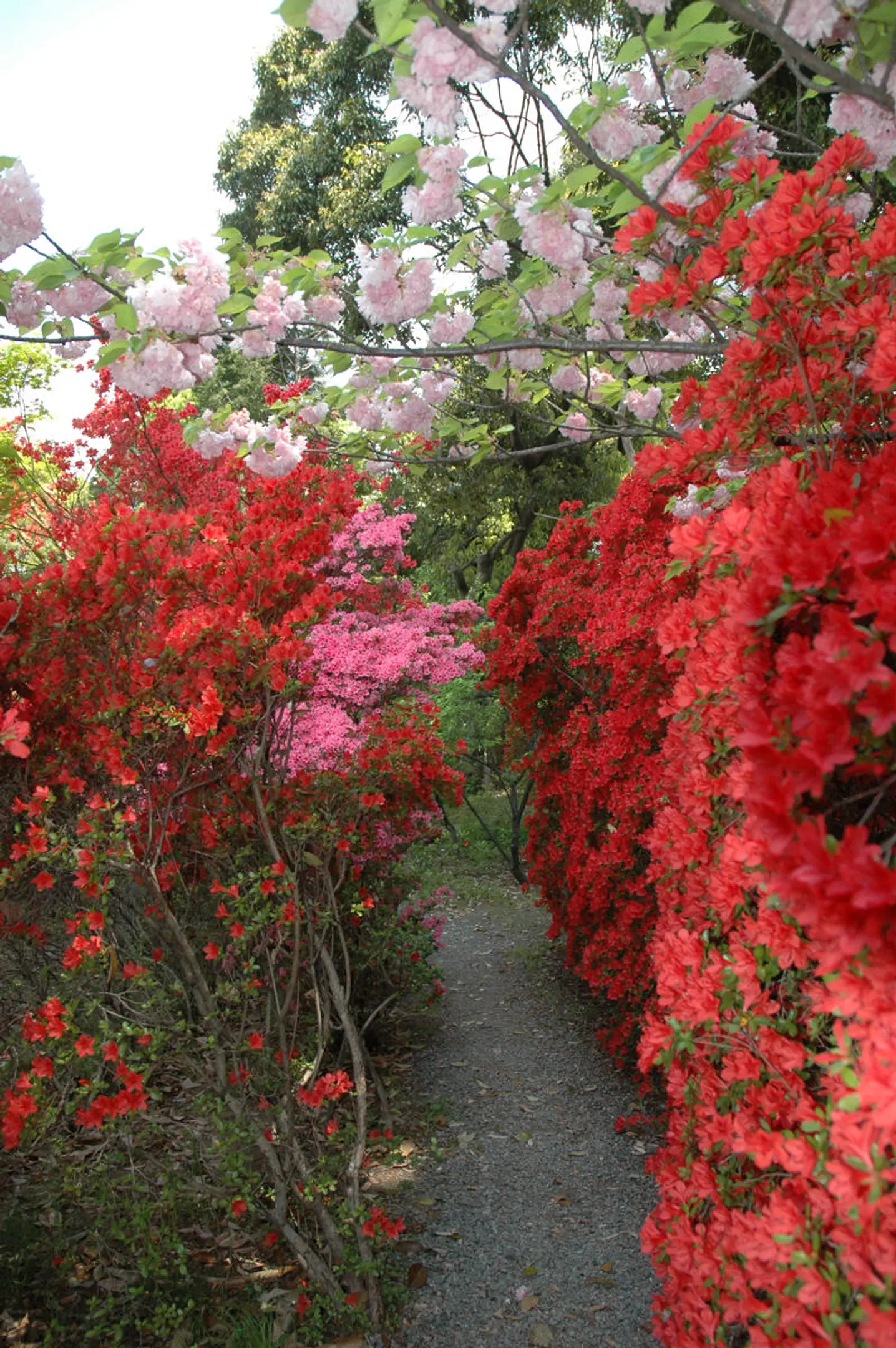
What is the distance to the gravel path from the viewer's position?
273cm

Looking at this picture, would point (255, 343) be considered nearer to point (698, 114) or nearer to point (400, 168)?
point (400, 168)

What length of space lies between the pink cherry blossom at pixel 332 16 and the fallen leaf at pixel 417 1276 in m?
3.30

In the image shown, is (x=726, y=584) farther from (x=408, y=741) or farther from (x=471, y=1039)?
(x=471, y=1039)

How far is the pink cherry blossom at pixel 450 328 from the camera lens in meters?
3.30

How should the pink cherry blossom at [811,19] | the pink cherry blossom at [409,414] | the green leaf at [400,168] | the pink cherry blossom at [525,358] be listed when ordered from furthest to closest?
the pink cherry blossom at [409,414] → the pink cherry blossom at [525,358] → the green leaf at [400,168] → the pink cherry blossom at [811,19]

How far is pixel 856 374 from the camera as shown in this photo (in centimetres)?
169

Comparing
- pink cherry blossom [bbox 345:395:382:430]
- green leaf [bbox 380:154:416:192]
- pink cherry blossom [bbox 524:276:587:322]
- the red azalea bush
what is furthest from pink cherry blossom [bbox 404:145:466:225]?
pink cherry blossom [bbox 345:395:382:430]

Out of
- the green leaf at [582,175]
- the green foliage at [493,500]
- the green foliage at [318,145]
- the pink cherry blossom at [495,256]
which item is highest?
the green foliage at [318,145]

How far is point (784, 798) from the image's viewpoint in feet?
3.42

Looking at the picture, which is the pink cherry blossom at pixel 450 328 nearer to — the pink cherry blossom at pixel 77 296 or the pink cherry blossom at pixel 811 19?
the pink cherry blossom at pixel 77 296

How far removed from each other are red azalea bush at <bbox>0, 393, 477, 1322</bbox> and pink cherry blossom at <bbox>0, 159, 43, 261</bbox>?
2.69 ft

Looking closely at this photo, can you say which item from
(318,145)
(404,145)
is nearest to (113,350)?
(404,145)

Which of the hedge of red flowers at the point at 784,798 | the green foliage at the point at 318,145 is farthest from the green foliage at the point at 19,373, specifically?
the hedge of red flowers at the point at 784,798

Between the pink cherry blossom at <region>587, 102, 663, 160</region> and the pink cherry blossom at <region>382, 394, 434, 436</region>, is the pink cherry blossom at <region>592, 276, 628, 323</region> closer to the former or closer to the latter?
the pink cherry blossom at <region>587, 102, 663, 160</region>
